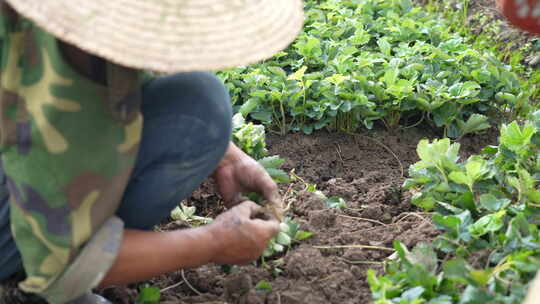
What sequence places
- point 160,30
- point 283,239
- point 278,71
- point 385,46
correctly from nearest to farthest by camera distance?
point 160,30 → point 283,239 → point 278,71 → point 385,46

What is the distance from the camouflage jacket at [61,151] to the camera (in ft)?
4.64

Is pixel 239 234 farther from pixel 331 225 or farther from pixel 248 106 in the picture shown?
pixel 248 106

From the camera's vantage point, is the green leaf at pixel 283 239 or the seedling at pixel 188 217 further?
the seedling at pixel 188 217

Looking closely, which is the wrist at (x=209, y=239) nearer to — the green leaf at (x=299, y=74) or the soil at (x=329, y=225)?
the soil at (x=329, y=225)

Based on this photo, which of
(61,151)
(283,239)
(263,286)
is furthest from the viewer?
(283,239)

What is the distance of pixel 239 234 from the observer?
1.69m

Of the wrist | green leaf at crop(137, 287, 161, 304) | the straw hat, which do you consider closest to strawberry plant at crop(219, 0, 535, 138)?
green leaf at crop(137, 287, 161, 304)

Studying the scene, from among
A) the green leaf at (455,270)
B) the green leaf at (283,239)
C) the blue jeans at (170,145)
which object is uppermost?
the blue jeans at (170,145)

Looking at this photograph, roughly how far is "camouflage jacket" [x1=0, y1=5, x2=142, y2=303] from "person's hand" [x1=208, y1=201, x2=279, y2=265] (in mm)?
254

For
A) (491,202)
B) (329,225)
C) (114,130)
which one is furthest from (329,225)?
(114,130)

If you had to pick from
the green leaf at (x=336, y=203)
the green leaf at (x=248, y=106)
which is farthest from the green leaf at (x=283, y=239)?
the green leaf at (x=248, y=106)

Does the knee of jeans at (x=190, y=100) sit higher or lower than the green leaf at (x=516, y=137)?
higher

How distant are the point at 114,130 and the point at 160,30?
0.28 m

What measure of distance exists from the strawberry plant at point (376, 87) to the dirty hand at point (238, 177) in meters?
0.73
